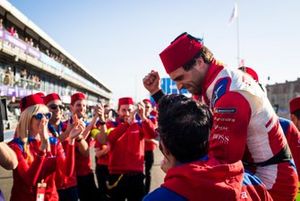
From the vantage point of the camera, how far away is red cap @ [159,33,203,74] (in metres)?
2.55

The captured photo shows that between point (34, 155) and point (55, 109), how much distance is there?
67.1 inches

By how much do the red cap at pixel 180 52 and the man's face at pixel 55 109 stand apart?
3.18m

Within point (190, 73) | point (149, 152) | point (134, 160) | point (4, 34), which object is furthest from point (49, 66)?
point (190, 73)

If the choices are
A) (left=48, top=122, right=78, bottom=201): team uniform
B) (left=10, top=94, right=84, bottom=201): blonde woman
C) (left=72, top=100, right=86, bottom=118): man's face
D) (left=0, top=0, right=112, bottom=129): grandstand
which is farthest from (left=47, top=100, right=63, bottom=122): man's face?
(left=0, top=0, right=112, bottom=129): grandstand

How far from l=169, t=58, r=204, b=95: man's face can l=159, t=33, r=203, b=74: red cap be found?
0.05 m

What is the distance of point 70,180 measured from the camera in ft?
16.1

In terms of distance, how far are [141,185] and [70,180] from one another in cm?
176

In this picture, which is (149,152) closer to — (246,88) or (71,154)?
(71,154)

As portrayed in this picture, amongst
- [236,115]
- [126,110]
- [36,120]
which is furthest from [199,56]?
[126,110]

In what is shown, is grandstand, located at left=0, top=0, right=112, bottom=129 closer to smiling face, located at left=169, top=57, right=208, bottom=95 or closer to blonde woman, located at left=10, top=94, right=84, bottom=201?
blonde woman, located at left=10, top=94, right=84, bottom=201

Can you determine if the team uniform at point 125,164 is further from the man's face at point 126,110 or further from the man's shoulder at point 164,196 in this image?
the man's shoulder at point 164,196

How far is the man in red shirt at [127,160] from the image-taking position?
6.32 meters

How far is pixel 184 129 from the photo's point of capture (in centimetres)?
162

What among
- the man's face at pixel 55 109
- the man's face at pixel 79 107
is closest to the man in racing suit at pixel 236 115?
the man's face at pixel 55 109
